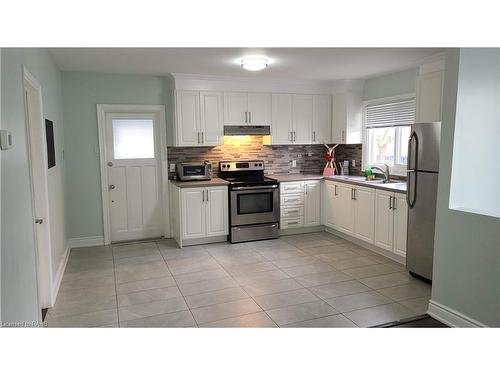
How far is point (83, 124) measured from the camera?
514cm

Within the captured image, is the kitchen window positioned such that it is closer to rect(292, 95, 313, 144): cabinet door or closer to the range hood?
rect(292, 95, 313, 144): cabinet door

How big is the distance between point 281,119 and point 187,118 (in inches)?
57.1

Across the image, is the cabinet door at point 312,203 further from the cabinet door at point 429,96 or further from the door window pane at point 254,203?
the cabinet door at point 429,96

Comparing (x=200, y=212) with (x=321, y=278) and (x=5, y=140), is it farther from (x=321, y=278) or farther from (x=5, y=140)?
(x=5, y=140)

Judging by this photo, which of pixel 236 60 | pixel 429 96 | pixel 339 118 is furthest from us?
pixel 339 118

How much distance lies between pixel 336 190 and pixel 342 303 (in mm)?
2433

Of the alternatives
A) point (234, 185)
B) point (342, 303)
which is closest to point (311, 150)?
point (234, 185)

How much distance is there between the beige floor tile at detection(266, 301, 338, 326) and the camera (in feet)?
10.2

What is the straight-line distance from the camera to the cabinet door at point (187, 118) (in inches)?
208

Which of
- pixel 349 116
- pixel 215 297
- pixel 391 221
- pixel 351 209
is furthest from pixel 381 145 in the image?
pixel 215 297

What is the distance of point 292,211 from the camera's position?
5.74 meters

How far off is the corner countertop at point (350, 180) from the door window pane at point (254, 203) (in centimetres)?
35

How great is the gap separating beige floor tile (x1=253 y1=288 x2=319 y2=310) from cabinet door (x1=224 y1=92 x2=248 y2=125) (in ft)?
9.21
